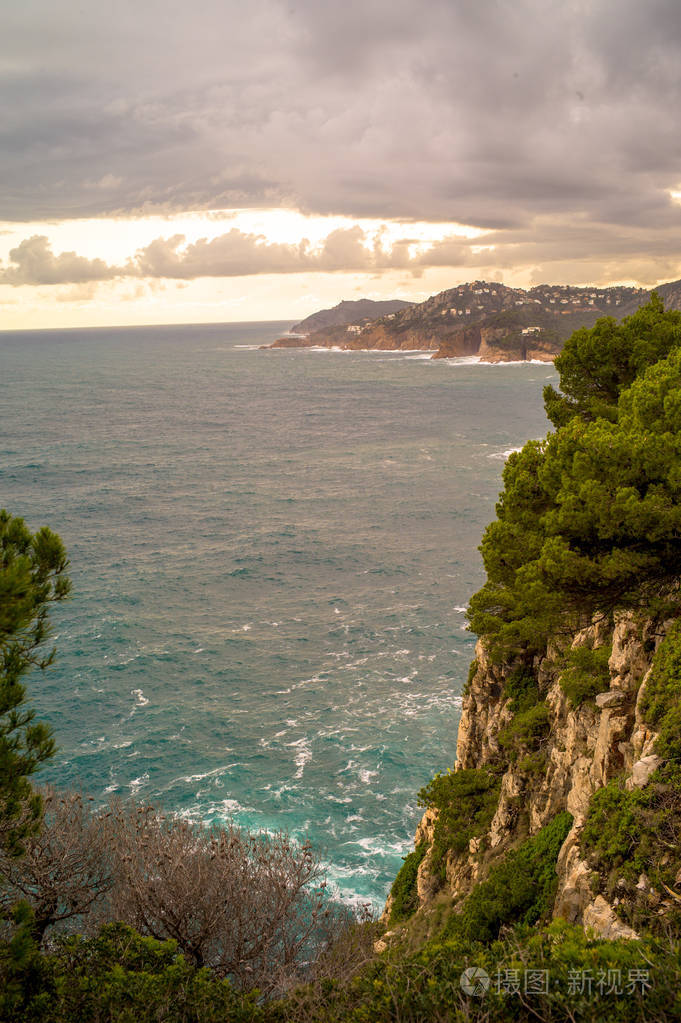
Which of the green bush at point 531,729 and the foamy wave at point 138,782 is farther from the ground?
the green bush at point 531,729

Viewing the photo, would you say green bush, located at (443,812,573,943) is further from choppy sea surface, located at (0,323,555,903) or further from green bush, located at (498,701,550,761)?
choppy sea surface, located at (0,323,555,903)

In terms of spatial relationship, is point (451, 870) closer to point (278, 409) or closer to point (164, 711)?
point (164, 711)

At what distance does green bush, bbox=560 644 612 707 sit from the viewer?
18328 mm

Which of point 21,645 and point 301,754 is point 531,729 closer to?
point 21,645

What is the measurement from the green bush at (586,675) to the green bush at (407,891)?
34.8ft

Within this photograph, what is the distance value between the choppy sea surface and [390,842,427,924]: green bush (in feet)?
16.3

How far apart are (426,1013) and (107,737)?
109ft

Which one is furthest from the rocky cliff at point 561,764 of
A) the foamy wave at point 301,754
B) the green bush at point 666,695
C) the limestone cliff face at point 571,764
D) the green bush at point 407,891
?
the foamy wave at point 301,754

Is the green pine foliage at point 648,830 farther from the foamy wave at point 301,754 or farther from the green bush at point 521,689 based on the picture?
the foamy wave at point 301,754

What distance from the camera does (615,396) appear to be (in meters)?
28.4

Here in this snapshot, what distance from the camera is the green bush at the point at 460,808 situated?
22.5 metres

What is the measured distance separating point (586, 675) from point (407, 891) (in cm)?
1245

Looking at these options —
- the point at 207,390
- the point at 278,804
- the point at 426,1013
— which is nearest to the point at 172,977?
the point at 426,1013

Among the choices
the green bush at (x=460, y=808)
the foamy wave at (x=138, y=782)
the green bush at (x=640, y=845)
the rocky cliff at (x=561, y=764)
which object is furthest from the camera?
the foamy wave at (x=138, y=782)
